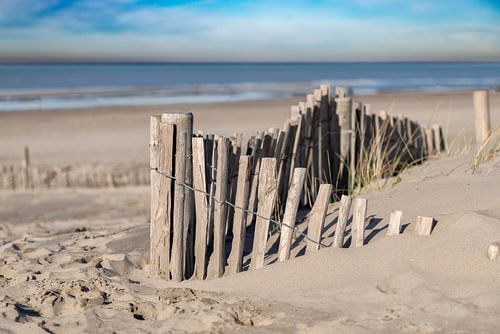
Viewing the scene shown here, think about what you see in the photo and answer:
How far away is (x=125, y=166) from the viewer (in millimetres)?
10141

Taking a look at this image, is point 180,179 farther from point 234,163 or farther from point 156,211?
point 234,163

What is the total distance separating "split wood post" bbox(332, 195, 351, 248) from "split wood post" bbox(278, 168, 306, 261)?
24cm

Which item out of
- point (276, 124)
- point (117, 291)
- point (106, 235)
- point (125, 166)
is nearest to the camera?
point (117, 291)

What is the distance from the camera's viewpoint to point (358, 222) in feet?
12.7

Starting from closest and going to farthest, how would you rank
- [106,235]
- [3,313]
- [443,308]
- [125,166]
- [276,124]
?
1. [443,308]
2. [3,313]
3. [106,235]
4. [125,166]
5. [276,124]

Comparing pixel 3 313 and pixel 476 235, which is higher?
pixel 476 235

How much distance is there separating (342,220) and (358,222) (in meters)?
0.09

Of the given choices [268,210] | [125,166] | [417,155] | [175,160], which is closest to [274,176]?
[268,210]

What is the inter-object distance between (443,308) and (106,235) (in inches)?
123

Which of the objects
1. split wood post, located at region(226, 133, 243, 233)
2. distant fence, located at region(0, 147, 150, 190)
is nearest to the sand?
split wood post, located at region(226, 133, 243, 233)

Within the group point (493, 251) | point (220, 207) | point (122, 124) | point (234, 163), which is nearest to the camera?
point (493, 251)

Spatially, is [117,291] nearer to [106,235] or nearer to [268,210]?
[268,210]

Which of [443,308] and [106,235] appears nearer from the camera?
[443,308]

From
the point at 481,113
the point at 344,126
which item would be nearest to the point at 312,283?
the point at 344,126
